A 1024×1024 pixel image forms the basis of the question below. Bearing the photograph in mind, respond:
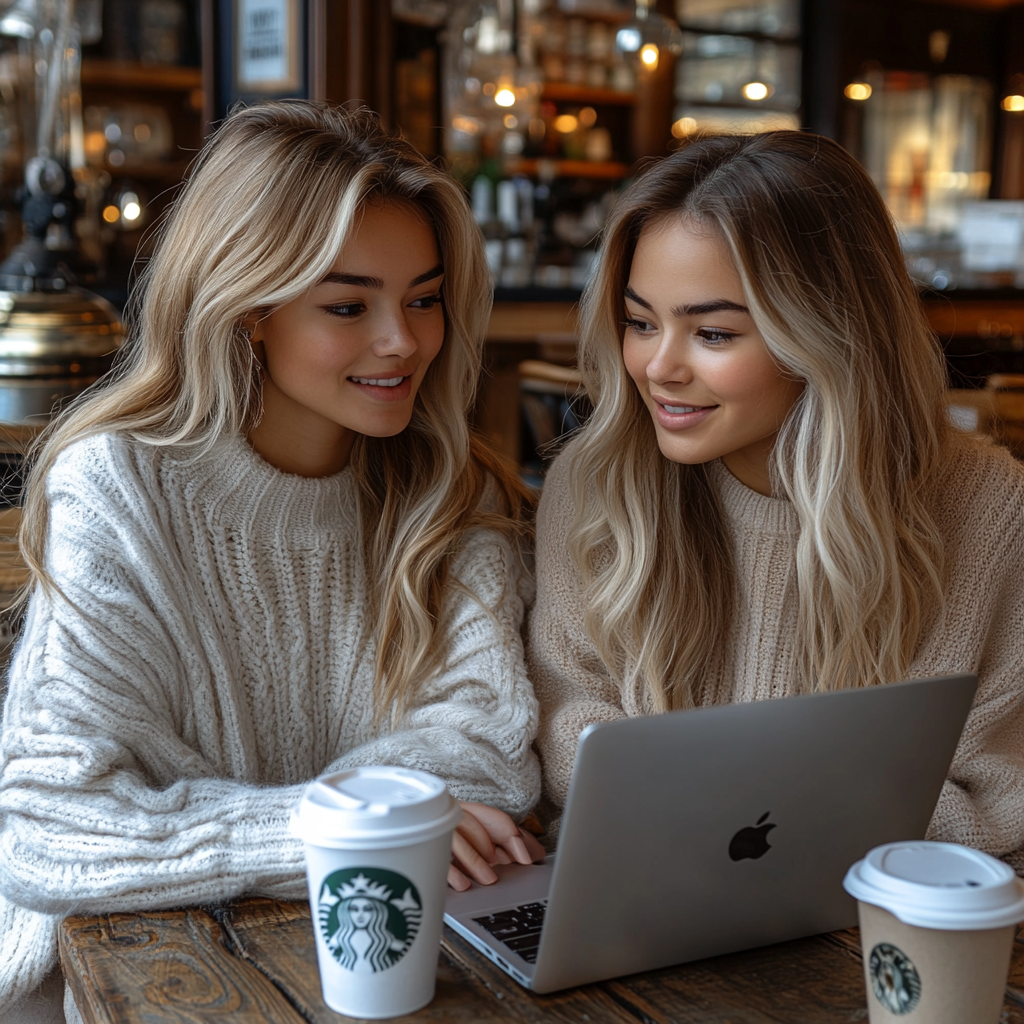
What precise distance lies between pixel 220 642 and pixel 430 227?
516mm

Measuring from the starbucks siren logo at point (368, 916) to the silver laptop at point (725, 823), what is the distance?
0.10 metres

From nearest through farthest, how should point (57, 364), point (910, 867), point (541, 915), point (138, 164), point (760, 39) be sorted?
point (910, 867) → point (541, 915) → point (57, 364) → point (138, 164) → point (760, 39)

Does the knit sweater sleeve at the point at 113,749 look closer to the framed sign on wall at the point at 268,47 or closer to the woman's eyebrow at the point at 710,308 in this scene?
the woman's eyebrow at the point at 710,308

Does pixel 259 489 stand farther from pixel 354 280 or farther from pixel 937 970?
pixel 937 970

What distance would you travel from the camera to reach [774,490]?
58.2 inches

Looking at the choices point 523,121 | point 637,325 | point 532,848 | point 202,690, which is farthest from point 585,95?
point 532,848

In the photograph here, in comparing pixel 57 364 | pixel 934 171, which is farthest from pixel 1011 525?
pixel 934 171

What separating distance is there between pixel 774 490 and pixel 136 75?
4.48 metres

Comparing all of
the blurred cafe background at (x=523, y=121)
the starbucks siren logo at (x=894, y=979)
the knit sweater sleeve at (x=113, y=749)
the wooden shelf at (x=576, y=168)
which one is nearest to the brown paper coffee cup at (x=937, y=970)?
the starbucks siren logo at (x=894, y=979)

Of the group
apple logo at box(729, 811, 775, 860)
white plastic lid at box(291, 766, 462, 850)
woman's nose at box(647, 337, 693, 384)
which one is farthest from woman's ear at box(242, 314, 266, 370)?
apple logo at box(729, 811, 775, 860)

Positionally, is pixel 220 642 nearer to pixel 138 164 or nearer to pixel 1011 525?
pixel 1011 525

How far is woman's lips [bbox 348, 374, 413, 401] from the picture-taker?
140cm

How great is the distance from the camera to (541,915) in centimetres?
109

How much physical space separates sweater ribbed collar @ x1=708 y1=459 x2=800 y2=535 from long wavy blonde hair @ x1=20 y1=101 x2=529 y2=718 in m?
0.25
